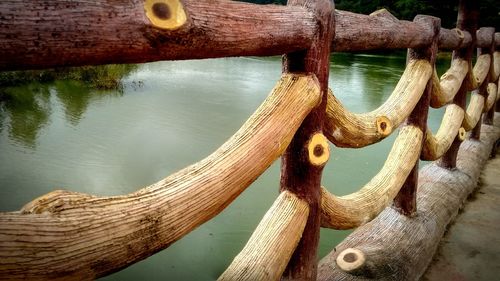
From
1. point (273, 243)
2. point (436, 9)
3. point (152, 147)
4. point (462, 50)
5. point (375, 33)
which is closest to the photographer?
point (273, 243)

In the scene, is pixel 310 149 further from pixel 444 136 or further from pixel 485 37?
pixel 485 37

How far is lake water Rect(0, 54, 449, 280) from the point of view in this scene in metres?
3.61

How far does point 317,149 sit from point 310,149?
0.03 meters

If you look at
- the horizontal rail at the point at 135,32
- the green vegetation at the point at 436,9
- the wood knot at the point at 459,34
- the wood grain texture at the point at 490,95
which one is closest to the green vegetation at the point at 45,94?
the wood knot at the point at 459,34

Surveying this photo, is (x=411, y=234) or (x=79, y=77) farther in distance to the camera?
(x=79, y=77)

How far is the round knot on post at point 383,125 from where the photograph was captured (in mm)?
1536

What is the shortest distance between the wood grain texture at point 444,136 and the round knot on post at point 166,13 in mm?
1863

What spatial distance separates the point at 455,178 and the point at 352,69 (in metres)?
14.3

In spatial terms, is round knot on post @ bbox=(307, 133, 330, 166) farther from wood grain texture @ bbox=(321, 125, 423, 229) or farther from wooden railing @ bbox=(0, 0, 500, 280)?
wood grain texture @ bbox=(321, 125, 423, 229)

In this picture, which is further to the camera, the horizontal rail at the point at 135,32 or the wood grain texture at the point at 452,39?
the wood grain texture at the point at 452,39

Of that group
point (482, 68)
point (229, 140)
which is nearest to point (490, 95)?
point (482, 68)

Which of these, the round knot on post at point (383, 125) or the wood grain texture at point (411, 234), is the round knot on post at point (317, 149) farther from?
the wood grain texture at point (411, 234)

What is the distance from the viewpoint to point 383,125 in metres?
1.55

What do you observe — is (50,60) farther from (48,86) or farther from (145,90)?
(48,86)
